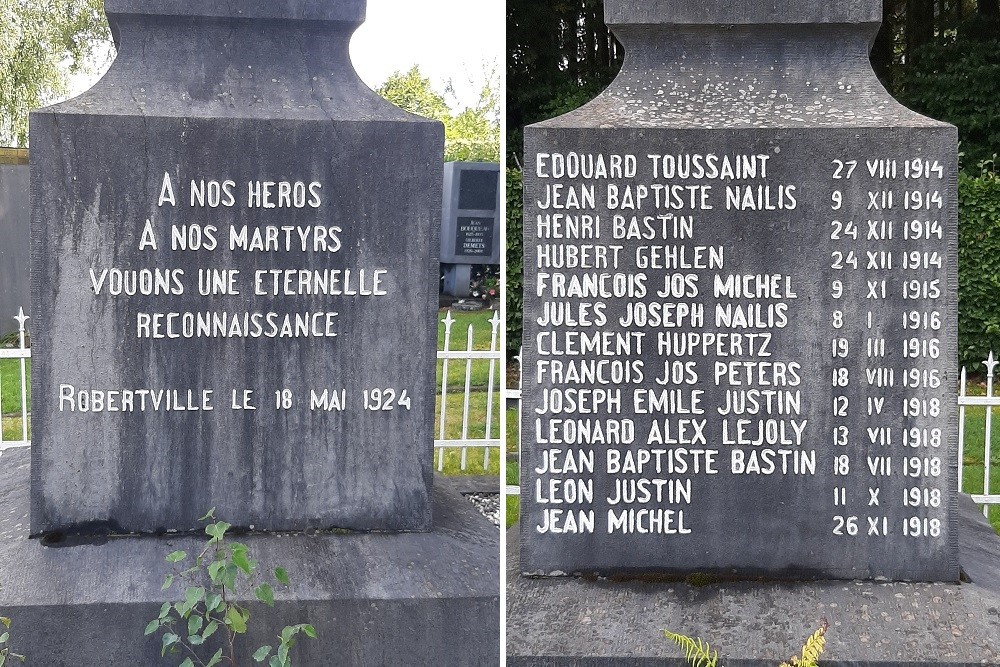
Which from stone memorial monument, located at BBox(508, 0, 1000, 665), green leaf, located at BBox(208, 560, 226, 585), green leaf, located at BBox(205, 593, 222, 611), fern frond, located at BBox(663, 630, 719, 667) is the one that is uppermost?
stone memorial monument, located at BBox(508, 0, 1000, 665)

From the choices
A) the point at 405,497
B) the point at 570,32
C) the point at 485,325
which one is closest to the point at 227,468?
the point at 405,497

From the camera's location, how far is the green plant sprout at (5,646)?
2758 mm

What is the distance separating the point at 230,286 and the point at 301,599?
109 cm

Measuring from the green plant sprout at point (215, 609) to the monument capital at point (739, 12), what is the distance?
2259mm

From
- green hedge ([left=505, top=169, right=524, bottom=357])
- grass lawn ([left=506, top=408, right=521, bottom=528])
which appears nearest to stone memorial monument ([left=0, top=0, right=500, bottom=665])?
grass lawn ([left=506, top=408, right=521, bottom=528])

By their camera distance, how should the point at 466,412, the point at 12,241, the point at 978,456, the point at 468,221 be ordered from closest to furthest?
1. the point at 466,412
2. the point at 978,456
3. the point at 12,241
4. the point at 468,221

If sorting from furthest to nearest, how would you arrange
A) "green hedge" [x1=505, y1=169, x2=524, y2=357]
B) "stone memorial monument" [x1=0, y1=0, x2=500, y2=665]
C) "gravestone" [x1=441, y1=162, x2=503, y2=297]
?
"gravestone" [x1=441, y1=162, x2=503, y2=297] < "green hedge" [x1=505, y1=169, x2=524, y2=357] < "stone memorial monument" [x1=0, y1=0, x2=500, y2=665]

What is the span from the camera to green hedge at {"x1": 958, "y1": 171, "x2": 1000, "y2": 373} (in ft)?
31.9

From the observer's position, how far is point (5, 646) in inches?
116

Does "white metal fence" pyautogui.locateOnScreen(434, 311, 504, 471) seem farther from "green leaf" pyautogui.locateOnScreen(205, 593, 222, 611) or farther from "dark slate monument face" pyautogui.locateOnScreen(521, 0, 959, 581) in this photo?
"green leaf" pyautogui.locateOnScreen(205, 593, 222, 611)

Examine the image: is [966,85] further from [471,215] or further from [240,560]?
[240,560]

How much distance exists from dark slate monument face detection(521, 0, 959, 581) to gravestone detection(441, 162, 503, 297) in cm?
1091

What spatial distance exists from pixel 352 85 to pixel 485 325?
9165mm

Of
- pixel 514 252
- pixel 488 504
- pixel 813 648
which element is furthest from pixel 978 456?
pixel 813 648
